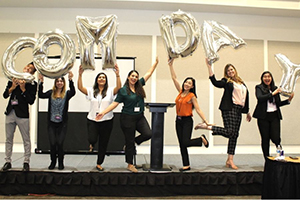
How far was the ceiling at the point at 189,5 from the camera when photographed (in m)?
5.42

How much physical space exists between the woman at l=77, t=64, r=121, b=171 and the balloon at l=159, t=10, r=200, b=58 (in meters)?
0.78

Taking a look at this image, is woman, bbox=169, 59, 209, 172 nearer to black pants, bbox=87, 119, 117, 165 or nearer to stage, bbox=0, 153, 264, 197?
stage, bbox=0, 153, 264, 197

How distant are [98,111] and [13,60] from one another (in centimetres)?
132

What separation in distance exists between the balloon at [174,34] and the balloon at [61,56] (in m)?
1.25

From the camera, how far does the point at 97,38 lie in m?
3.30

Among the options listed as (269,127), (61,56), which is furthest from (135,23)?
(269,127)

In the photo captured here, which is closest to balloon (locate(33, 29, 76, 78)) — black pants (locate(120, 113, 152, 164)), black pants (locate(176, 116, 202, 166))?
black pants (locate(120, 113, 152, 164))

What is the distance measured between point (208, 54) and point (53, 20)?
388cm

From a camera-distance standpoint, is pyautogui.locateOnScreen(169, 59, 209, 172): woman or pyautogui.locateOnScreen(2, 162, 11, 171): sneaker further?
pyautogui.locateOnScreen(169, 59, 209, 172): woman

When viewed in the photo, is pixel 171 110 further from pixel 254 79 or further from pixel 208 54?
pixel 208 54

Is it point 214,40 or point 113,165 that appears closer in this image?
point 214,40

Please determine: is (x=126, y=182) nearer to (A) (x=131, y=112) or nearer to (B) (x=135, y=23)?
(A) (x=131, y=112)

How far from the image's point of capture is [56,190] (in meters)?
3.32

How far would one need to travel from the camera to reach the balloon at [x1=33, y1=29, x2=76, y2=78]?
322 cm
